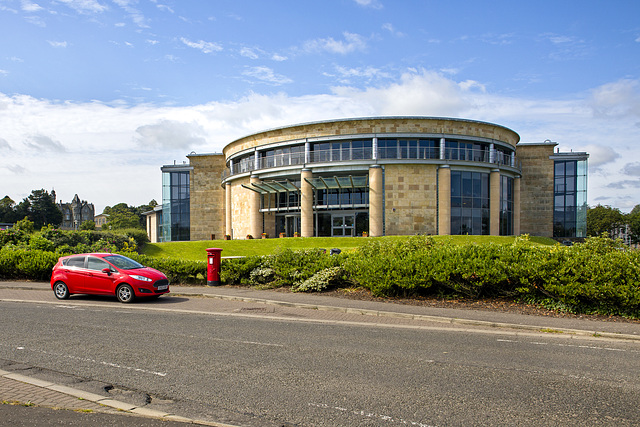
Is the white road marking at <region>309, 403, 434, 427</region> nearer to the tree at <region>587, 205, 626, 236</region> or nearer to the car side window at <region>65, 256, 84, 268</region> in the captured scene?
the car side window at <region>65, 256, 84, 268</region>

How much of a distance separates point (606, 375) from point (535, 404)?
76.7 inches

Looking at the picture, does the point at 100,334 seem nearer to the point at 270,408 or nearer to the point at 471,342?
the point at 270,408

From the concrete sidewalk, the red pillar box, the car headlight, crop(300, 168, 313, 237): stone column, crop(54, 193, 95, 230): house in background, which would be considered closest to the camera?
the concrete sidewalk

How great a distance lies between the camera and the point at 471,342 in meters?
8.63

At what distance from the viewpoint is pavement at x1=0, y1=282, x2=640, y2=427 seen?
190 inches

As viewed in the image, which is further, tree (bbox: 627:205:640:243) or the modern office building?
tree (bbox: 627:205:640:243)

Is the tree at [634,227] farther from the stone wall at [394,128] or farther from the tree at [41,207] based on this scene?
the tree at [41,207]

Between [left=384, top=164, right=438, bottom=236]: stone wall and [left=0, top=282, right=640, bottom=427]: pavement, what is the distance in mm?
27048

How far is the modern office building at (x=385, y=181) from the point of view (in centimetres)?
4144

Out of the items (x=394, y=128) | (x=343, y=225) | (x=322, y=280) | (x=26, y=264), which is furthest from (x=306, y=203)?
(x=322, y=280)

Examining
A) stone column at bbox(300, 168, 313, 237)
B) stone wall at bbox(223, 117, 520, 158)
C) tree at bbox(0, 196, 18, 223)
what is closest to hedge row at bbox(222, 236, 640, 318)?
stone column at bbox(300, 168, 313, 237)

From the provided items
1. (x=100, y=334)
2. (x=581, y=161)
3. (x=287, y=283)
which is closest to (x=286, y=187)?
(x=287, y=283)

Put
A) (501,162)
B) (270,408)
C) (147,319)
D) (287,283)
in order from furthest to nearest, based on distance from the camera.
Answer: (501,162), (287,283), (147,319), (270,408)

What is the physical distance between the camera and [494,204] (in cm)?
4316
